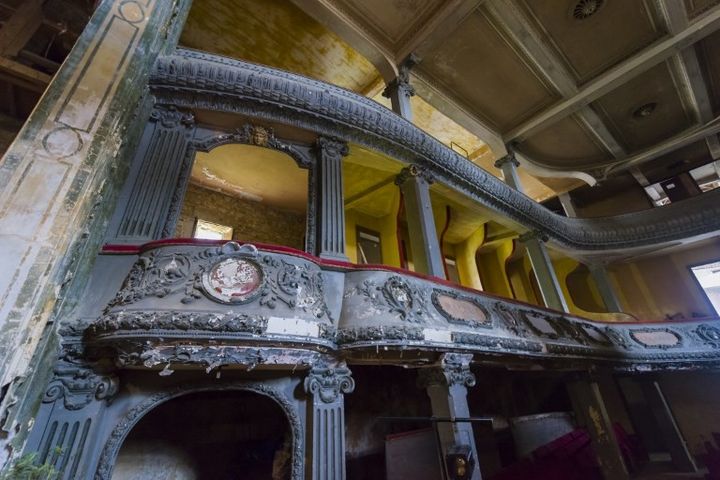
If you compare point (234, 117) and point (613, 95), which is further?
point (613, 95)

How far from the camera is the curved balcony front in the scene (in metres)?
2.44

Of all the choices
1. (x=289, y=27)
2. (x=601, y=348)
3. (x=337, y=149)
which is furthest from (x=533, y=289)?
(x=289, y=27)

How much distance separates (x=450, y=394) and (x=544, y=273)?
502cm

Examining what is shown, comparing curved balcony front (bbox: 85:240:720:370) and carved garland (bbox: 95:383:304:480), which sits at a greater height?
curved balcony front (bbox: 85:240:720:370)

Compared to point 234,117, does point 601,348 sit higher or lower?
lower

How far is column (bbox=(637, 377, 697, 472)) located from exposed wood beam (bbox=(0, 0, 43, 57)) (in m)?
14.1

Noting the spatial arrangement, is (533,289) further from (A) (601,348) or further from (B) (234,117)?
(B) (234,117)

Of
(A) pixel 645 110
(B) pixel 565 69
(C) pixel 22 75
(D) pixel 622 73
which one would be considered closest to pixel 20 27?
(C) pixel 22 75

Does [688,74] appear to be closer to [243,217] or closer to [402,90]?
[402,90]

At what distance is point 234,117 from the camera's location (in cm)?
409

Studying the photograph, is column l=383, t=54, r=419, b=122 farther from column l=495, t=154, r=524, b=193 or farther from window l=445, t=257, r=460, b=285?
window l=445, t=257, r=460, b=285

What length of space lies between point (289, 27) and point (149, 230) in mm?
5837

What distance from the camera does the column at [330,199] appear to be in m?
3.86

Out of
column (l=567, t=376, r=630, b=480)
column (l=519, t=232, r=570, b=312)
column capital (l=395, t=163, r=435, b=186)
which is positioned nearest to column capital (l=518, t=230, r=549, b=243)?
column (l=519, t=232, r=570, b=312)
